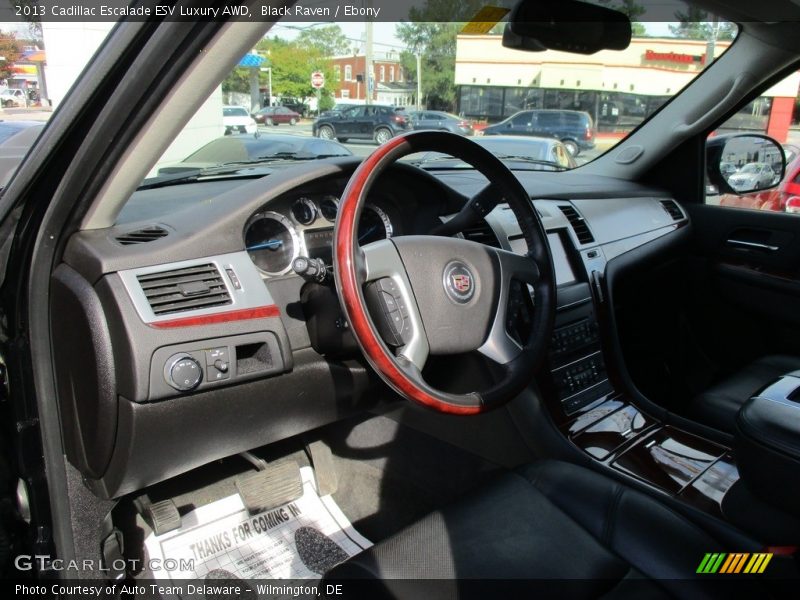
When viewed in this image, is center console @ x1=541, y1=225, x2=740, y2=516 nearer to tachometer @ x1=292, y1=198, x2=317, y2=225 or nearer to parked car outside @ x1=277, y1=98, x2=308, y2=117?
tachometer @ x1=292, y1=198, x2=317, y2=225

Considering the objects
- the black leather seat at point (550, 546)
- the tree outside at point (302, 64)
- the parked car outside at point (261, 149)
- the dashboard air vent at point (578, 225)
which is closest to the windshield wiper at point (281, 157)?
the parked car outside at point (261, 149)

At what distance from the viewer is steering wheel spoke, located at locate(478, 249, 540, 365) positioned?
5.45 ft

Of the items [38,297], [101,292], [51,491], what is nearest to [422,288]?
[101,292]

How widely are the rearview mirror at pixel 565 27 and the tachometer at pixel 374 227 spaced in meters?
0.64

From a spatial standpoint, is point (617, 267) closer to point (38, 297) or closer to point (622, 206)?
point (622, 206)

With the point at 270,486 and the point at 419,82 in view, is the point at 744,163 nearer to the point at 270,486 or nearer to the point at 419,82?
the point at 419,82

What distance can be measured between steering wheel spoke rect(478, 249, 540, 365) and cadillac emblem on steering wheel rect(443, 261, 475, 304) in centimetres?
11

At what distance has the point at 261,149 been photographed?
2.28 m

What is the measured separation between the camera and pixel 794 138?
10.1 feet

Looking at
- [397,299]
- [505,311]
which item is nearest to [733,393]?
[505,311]

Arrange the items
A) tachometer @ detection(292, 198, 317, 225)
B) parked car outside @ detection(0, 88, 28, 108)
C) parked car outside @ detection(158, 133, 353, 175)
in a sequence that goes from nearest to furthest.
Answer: parked car outside @ detection(0, 88, 28, 108), tachometer @ detection(292, 198, 317, 225), parked car outside @ detection(158, 133, 353, 175)

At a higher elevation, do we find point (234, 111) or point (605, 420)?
point (234, 111)

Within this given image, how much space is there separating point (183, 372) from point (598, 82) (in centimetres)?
196

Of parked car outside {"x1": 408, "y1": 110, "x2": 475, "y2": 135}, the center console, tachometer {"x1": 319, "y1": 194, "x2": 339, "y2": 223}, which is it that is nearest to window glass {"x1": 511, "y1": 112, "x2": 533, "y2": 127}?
parked car outside {"x1": 408, "y1": 110, "x2": 475, "y2": 135}
